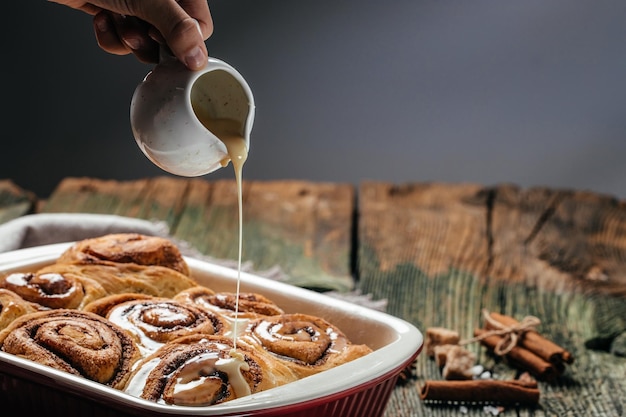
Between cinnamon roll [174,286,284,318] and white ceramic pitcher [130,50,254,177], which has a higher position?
white ceramic pitcher [130,50,254,177]

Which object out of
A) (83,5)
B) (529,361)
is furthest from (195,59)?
(529,361)

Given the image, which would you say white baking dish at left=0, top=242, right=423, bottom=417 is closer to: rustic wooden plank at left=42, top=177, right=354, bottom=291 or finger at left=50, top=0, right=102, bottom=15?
finger at left=50, top=0, right=102, bottom=15

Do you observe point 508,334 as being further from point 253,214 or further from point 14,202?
point 14,202

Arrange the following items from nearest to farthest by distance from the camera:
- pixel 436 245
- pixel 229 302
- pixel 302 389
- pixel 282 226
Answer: pixel 302 389 < pixel 229 302 < pixel 436 245 < pixel 282 226

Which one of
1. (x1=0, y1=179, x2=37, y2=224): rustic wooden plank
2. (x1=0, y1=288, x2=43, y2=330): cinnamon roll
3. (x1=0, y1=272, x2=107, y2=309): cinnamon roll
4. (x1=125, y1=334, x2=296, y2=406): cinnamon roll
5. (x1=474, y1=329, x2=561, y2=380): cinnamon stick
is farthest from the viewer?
(x1=0, y1=179, x2=37, y2=224): rustic wooden plank

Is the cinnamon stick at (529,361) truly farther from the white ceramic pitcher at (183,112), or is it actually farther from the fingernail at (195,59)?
the fingernail at (195,59)

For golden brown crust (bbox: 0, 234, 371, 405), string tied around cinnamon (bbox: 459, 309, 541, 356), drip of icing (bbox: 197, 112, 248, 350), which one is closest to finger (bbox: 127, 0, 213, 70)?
drip of icing (bbox: 197, 112, 248, 350)

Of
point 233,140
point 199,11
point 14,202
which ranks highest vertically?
point 199,11
